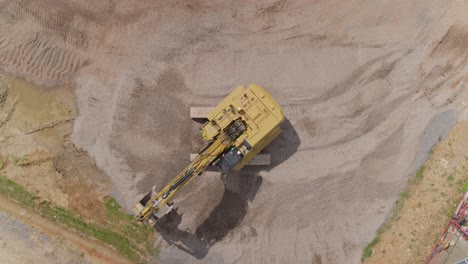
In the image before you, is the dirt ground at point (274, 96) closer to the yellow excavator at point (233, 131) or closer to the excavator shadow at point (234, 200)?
the excavator shadow at point (234, 200)

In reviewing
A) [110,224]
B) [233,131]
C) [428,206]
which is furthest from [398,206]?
[110,224]

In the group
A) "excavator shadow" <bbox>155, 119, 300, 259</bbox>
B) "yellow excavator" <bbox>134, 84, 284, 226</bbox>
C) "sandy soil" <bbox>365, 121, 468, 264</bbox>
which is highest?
"yellow excavator" <bbox>134, 84, 284, 226</bbox>

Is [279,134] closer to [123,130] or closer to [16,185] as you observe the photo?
[123,130]

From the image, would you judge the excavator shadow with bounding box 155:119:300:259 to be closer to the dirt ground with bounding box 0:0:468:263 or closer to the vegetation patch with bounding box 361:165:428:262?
the dirt ground with bounding box 0:0:468:263

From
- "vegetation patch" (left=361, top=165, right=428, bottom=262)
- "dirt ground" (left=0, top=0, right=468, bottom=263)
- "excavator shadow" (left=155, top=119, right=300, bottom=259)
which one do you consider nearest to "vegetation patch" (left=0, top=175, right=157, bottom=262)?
"dirt ground" (left=0, top=0, right=468, bottom=263)

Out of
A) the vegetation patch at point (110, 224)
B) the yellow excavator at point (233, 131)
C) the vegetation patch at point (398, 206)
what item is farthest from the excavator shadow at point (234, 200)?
the vegetation patch at point (398, 206)

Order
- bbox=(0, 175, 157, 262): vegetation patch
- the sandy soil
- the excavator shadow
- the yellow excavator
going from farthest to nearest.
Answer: bbox=(0, 175, 157, 262): vegetation patch < the excavator shadow < the sandy soil < the yellow excavator

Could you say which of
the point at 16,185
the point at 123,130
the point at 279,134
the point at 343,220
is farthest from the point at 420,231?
the point at 16,185
